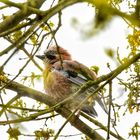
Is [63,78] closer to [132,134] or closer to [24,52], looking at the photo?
[24,52]

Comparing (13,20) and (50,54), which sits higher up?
(50,54)

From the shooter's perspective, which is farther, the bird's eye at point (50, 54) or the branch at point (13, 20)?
the bird's eye at point (50, 54)

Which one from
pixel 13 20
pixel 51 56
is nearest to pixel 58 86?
pixel 51 56

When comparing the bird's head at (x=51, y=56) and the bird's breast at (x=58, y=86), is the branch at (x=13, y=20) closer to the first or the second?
the bird's breast at (x=58, y=86)

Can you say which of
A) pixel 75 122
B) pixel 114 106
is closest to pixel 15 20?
pixel 114 106

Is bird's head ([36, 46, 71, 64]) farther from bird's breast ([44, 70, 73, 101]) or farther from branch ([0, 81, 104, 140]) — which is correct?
branch ([0, 81, 104, 140])

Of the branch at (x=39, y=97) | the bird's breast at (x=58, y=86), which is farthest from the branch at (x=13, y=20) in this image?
the bird's breast at (x=58, y=86)

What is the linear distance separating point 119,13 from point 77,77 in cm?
396

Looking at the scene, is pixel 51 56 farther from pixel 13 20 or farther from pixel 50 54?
pixel 13 20

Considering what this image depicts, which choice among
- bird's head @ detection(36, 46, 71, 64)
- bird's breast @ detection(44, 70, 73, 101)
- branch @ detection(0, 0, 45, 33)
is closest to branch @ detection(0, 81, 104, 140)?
branch @ detection(0, 0, 45, 33)

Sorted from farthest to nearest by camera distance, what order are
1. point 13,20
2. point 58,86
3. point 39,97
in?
point 58,86 < point 39,97 < point 13,20

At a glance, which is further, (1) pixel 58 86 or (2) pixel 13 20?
(1) pixel 58 86

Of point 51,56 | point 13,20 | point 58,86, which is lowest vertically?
point 13,20

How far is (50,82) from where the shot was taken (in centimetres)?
547
